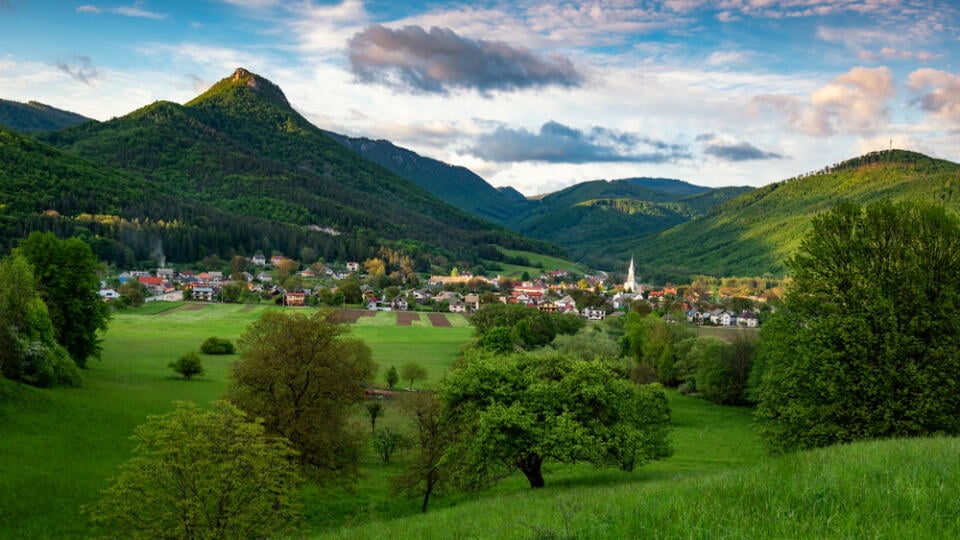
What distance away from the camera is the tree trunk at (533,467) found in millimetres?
23953

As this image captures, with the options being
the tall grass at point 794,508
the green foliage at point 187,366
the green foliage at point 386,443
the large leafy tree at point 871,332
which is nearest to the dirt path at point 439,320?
the green foliage at point 187,366

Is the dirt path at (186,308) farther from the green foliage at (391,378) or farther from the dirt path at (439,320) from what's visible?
the green foliage at (391,378)

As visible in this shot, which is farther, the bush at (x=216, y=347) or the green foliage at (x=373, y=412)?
the bush at (x=216, y=347)

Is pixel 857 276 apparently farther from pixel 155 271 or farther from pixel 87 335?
pixel 155 271

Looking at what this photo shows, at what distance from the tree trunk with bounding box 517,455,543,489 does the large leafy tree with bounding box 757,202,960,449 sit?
35.5ft

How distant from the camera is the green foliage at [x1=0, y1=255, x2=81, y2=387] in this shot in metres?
37.1

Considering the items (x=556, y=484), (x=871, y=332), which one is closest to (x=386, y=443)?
(x=556, y=484)

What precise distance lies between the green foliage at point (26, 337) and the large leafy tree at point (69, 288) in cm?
520

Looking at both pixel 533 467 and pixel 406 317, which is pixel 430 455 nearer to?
pixel 533 467

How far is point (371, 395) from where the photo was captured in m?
57.5

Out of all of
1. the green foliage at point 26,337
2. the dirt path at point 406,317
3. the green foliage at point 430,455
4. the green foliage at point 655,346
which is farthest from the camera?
the dirt path at point 406,317

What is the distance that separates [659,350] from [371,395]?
1576 inches

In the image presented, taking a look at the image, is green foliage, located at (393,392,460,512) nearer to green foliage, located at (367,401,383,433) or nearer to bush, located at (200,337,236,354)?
green foliage, located at (367,401,383,433)

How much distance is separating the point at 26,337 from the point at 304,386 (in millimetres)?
23858
